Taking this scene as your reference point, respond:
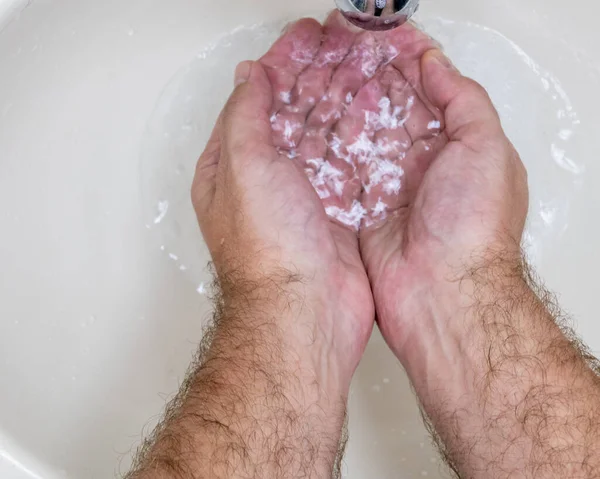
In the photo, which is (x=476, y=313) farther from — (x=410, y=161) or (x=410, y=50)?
(x=410, y=50)

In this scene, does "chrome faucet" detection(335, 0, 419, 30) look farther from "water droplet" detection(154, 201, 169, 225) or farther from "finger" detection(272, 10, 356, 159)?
"water droplet" detection(154, 201, 169, 225)

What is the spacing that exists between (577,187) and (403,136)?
10.3 inches

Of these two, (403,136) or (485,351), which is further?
(403,136)

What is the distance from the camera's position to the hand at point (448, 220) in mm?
633

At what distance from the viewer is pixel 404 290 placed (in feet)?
2.16

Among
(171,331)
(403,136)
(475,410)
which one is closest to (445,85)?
(403,136)

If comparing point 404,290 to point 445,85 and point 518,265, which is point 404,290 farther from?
point 445,85

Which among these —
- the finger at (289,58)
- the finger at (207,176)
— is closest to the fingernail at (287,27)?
the finger at (289,58)

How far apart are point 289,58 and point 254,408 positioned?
1.37 feet

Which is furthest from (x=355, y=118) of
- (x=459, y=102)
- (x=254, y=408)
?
(x=254, y=408)

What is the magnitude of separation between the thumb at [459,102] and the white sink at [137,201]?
0.17 metres

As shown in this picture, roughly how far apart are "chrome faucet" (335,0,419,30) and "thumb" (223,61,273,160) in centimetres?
15

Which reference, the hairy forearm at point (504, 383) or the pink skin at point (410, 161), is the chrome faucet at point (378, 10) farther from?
the hairy forearm at point (504, 383)

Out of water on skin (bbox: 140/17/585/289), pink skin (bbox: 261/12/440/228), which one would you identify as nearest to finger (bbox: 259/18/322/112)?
pink skin (bbox: 261/12/440/228)
